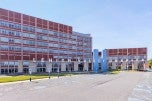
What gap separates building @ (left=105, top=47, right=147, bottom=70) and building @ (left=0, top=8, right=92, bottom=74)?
38.8 m

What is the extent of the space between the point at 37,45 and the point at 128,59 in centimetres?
8294

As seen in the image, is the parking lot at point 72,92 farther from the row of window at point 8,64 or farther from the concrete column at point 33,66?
the concrete column at point 33,66

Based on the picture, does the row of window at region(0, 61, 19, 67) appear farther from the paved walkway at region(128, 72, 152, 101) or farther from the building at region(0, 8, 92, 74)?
the paved walkway at region(128, 72, 152, 101)

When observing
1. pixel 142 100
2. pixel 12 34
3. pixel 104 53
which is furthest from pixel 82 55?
pixel 142 100

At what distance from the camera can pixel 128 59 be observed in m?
176

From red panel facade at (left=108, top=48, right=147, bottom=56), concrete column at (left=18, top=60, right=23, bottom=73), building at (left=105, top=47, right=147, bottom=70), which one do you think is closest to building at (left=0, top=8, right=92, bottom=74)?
concrete column at (left=18, top=60, right=23, bottom=73)

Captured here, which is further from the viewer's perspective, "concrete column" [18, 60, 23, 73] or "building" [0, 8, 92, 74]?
"concrete column" [18, 60, 23, 73]

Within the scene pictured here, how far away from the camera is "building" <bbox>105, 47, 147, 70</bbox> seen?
172m

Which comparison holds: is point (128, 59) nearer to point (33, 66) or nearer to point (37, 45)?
point (37, 45)

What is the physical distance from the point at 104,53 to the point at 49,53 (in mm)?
32672

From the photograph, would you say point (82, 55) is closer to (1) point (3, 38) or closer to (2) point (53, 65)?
(2) point (53, 65)

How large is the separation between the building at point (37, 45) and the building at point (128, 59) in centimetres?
3875

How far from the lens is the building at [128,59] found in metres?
172

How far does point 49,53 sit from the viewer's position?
119625 mm
